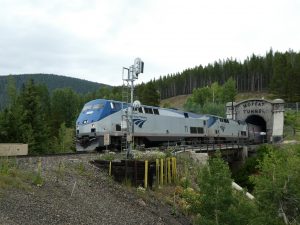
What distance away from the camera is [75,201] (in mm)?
13906

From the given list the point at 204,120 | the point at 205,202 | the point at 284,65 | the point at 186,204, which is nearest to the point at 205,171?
the point at 205,202

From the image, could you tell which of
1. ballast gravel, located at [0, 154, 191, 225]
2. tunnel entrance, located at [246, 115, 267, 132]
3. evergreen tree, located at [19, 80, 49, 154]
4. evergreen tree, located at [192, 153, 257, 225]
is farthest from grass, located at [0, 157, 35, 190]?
tunnel entrance, located at [246, 115, 267, 132]

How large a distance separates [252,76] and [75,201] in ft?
417

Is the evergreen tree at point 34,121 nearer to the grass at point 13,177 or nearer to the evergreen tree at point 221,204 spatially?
the grass at point 13,177

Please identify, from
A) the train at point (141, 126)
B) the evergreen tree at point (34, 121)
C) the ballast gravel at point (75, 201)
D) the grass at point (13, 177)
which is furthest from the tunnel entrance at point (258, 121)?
the grass at point (13, 177)

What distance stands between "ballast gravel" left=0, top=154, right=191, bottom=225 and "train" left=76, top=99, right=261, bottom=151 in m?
4.51

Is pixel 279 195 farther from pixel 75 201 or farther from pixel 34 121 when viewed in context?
pixel 34 121

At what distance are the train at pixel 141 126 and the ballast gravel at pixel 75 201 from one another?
14.8ft

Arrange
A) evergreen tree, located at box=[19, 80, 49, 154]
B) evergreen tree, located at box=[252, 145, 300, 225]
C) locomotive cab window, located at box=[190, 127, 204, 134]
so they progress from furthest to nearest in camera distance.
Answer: evergreen tree, located at box=[19, 80, 49, 154] → locomotive cab window, located at box=[190, 127, 204, 134] → evergreen tree, located at box=[252, 145, 300, 225]

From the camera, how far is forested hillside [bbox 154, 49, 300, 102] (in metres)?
91.6

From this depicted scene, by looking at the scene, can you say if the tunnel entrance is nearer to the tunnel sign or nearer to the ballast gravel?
the tunnel sign

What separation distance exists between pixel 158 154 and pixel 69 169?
6.70m

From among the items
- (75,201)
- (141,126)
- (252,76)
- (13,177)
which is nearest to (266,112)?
(141,126)

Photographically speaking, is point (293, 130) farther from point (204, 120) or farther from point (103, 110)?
point (103, 110)
